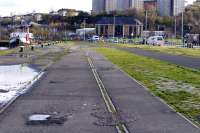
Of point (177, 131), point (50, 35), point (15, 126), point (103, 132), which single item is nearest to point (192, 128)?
point (177, 131)

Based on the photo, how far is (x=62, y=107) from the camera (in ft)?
53.7

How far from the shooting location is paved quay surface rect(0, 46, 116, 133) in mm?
12581

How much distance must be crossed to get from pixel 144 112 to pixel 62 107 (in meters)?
2.51

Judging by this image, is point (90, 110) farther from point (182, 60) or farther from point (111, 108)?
point (182, 60)

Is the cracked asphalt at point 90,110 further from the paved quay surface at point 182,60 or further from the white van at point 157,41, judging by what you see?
the white van at point 157,41

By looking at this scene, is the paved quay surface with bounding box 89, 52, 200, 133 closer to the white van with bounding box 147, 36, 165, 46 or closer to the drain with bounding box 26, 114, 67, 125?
the drain with bounding box 26, 114, 67, 125

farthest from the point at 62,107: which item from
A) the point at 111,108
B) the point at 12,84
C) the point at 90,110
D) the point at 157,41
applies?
the point at 157,41

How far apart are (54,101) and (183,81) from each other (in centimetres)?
1012

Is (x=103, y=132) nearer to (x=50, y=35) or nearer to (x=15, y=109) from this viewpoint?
(x=15, y=109)

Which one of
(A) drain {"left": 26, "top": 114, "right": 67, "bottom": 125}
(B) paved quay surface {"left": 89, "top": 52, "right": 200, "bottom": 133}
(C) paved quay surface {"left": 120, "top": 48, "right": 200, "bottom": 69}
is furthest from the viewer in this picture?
(C) paved quay surface {"left": 120, "top": 48, "right": 200, "bottom": 69}

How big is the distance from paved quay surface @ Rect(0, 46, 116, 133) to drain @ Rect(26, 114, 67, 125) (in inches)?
6.1

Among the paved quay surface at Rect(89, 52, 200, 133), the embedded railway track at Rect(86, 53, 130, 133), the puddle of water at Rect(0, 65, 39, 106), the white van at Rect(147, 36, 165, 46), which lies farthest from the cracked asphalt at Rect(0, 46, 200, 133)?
the white van at Rect(147, 36, 165, 46)

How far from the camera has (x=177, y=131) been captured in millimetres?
12516

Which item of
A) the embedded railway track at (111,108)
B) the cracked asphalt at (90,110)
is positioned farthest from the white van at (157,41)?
the cracked asphalt at (90,110)
